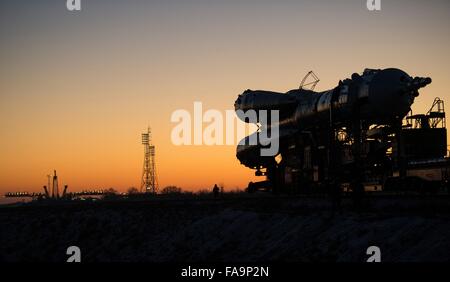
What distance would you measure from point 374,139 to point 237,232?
14932 millimetres

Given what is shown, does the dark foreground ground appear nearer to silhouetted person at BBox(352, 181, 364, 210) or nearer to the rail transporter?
silhouetted person at BBox(352, 181, 364, 210)

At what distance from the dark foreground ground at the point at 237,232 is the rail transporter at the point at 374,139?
4.38m

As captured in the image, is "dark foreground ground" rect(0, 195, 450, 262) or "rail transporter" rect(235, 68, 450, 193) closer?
"dark foreground ground" rect(0, 195, 450, 262)

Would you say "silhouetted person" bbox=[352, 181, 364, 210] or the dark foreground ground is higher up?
"silhouetted person" bbox=[352, 181, 364, 210]

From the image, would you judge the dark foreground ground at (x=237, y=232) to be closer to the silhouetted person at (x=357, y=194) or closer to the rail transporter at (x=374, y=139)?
the silhouetted person at (x=357, y=194)

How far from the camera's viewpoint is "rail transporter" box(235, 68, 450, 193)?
41.6 meters

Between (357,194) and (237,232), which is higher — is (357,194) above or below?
above

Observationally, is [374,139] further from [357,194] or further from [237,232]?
[237,232]

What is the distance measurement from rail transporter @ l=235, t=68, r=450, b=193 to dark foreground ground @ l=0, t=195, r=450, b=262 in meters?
4.38

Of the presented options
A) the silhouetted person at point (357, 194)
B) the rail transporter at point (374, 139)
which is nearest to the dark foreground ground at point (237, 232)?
the silhouetted person at point (357, 194)

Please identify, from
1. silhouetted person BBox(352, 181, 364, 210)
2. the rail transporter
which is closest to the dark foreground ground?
silhouetted person BBox(352, 181, 364, 210)

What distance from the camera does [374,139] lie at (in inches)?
1731

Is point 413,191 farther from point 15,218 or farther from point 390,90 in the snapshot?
point 15,218

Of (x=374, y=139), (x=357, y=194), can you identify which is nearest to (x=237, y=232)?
(x=357, y=194)
